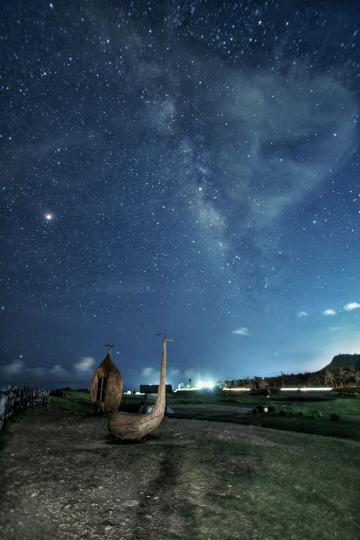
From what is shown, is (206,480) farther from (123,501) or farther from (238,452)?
(238,452)

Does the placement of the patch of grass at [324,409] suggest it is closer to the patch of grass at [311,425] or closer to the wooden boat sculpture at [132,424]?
the patch of grass at [311,425]

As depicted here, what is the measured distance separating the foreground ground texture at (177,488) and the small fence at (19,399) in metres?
1.44

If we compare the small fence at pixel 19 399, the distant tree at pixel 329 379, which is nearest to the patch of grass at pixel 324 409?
the small fence at pixel 19 399

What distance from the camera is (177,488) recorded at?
28.2ft

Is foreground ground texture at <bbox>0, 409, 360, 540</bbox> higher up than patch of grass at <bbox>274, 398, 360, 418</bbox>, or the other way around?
patch of grass at <bbox>274, 398, 360, 418</bbox>

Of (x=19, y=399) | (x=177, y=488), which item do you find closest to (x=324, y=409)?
(x=19, y=399)

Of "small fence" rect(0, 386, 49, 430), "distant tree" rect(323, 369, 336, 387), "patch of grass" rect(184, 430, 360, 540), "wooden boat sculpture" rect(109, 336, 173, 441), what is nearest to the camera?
"patch of grass" rect(184, 430, 360, 540)

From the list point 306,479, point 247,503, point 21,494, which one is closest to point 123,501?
point 21,494

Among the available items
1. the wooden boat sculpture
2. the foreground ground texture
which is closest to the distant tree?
the foreground ground texture

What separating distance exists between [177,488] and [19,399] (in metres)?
14.5

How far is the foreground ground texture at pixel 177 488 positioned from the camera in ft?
22.0

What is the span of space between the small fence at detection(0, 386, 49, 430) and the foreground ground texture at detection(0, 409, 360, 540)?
4.72 ft

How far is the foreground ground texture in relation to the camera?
6.69 metres

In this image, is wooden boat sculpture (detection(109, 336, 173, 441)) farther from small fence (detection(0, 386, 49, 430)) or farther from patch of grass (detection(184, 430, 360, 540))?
small fence (detection(0, 386, 49, 430))
